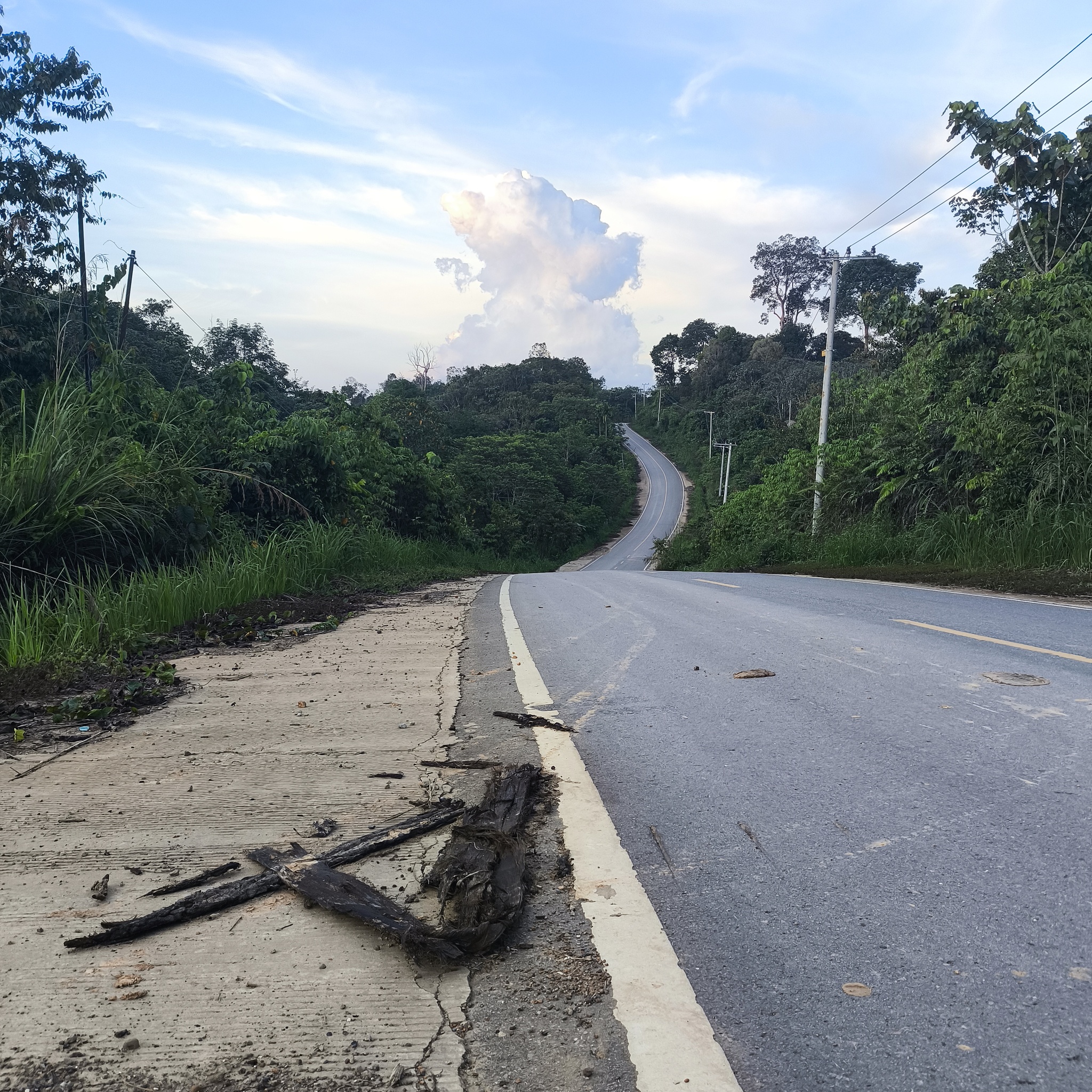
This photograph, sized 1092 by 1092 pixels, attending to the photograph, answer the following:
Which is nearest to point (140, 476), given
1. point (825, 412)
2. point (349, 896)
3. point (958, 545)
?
point (349, 896)

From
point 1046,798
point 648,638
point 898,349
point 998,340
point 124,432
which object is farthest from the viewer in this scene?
point 898,349

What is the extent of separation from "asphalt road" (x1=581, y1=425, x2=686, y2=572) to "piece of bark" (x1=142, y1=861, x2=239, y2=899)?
39928 mm

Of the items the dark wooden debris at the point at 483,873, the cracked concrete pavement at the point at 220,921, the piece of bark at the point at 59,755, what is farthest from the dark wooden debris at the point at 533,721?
the piece of bark at the point at 59,755

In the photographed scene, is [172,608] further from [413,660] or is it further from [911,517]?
[911,517]

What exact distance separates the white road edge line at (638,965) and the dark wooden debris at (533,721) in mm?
978

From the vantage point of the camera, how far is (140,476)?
9.43 metres

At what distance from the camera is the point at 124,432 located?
453 inches

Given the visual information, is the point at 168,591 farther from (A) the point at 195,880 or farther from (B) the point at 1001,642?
(B) the point at 1001,642

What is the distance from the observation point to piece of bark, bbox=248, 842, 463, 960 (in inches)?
95.7

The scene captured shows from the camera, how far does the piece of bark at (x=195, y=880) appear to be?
2.77 meters

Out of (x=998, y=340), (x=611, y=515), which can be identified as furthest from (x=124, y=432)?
(x=611, y=515)

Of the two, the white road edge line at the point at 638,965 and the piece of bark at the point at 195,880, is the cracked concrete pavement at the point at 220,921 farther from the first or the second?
the white road edge line at the point at 638,965

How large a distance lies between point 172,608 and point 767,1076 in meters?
7.64

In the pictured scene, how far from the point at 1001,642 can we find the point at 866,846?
499 cm
